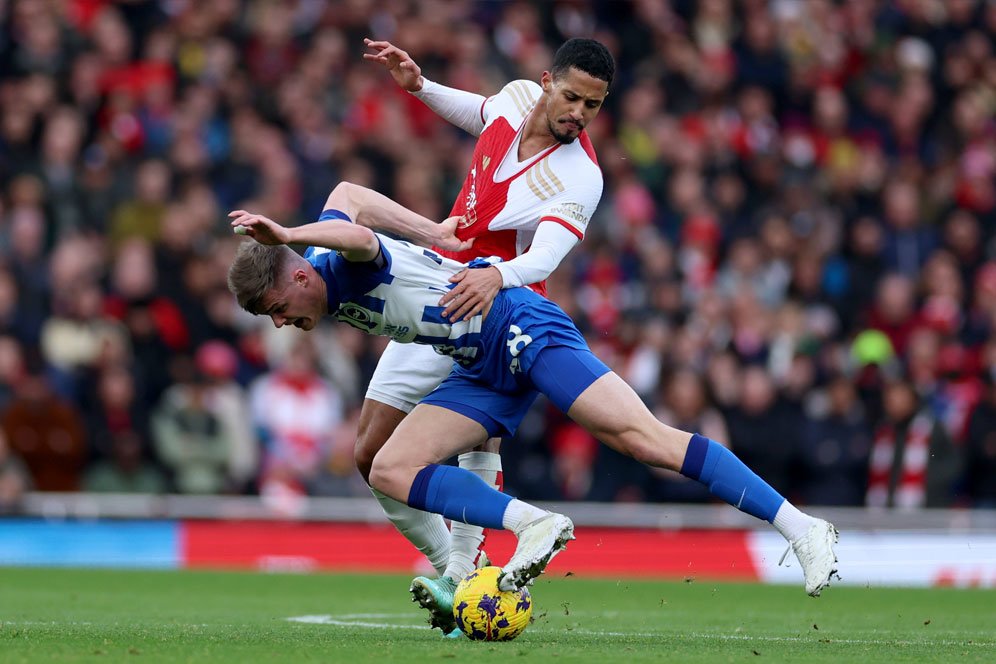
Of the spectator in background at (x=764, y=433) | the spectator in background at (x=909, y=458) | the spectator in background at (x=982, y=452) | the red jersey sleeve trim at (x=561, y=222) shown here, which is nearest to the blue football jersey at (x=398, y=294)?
the red jersey sleeve trim at (x=561, y=222)

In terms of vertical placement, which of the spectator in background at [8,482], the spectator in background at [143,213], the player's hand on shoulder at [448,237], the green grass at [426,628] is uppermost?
the player's hand on shoulder at [448,237]

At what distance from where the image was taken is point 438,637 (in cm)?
757

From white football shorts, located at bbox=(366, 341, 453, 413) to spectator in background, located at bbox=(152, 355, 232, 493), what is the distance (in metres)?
6.01

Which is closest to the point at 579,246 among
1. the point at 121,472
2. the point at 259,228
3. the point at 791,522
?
the point at 121,472

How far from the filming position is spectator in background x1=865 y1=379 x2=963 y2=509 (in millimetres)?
14188

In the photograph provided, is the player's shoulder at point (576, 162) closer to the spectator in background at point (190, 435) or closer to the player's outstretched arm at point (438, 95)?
the player's outstretched arm at point (438, 95)

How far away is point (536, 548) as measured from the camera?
682 centimetres

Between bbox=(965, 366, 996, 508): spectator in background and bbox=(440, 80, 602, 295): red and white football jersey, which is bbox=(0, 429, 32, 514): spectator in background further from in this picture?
bbox=(965, 366, 996, 508): spectator in background

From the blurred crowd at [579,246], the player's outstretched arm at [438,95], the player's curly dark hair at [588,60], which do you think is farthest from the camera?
the blurred crowd at [579,246]

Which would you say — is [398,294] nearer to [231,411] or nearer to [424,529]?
[424,529]

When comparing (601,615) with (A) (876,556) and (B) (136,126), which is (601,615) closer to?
(A) (876,556)

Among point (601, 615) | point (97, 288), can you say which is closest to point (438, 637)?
point (601, 615)

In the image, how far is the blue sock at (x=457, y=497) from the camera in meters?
7.14

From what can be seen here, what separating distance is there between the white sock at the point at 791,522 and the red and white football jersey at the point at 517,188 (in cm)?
167
